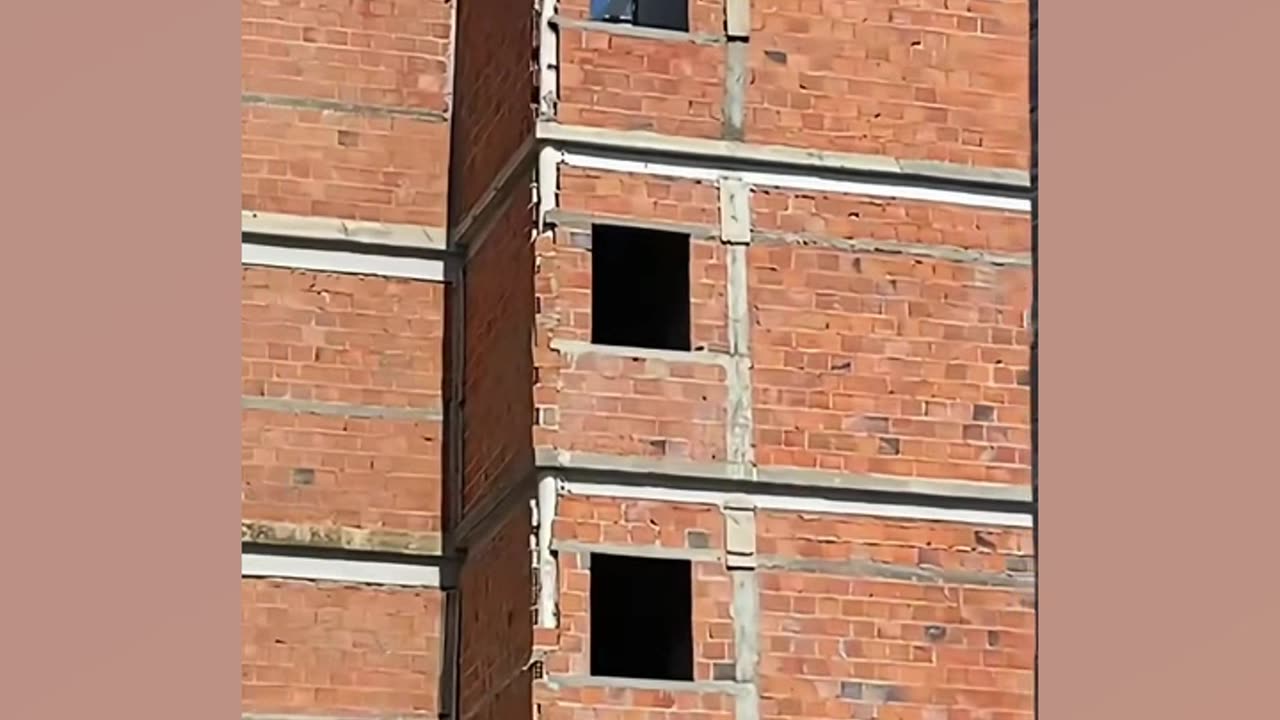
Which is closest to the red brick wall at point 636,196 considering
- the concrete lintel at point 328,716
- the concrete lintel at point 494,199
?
the concrete lintel at point 494,199

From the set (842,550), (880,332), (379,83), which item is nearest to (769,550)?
(842,550)

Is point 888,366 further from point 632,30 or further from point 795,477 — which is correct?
point 632,30

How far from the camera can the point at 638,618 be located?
629 inches

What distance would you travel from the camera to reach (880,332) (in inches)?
600

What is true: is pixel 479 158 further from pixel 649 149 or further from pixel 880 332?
pixel 880 332

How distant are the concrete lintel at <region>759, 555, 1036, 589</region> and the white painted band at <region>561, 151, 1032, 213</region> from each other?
2.04 m

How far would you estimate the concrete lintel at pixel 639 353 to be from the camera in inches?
581

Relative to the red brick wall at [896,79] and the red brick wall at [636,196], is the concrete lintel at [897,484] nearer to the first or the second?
the red brick wall at [636,196]

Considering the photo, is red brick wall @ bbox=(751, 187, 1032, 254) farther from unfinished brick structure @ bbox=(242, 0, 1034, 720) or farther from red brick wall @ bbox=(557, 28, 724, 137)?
red brick wall @ bbox=(557, 28, 724, 137)

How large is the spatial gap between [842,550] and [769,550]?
16.7 inches

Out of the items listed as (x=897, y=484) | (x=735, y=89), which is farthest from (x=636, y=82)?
(x=897, y=484)

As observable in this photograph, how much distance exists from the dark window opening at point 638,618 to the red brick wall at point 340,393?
109cm

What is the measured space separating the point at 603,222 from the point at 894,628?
2657 mm

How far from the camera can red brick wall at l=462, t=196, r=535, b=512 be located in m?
15.0
